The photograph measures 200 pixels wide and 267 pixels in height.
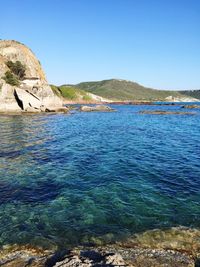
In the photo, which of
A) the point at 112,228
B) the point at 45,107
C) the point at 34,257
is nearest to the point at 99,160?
the point at 112,228

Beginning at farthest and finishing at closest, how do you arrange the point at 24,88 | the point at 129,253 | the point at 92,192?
the point at 24,88
the point at 92,192
the point at 129,253

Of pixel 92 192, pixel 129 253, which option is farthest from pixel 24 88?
pixel 129 253

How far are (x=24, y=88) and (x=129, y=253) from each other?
283 feet

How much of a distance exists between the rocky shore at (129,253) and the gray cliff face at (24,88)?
75.2 meters

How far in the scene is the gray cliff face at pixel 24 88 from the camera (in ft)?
267

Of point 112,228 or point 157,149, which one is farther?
point 157,149

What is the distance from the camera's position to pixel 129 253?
416 inches

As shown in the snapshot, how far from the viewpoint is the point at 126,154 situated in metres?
29.1

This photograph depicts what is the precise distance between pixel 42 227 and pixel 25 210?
234 centimetres

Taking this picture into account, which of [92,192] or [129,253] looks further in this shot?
[92,192]

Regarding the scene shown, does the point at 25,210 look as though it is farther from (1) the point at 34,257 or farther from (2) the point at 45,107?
(2) the point at 45,107

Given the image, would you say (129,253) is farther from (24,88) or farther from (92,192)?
(24,88)

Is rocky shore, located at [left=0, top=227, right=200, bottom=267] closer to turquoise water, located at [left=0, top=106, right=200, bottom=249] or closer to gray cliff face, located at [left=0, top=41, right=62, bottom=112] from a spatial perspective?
turquoise water, located at [left=0, top=106, right=200, bottom=249]

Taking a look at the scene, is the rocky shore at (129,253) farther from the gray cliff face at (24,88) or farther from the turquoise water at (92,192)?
the gray cliff face at (24,88)
